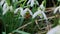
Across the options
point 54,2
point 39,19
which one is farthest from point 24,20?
point 54,2

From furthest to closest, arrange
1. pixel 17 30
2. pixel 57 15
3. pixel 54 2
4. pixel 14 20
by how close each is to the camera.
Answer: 1. pixel 54 2
2. pixel 57 15
3. pixel 14 20
4. pixel 17 30

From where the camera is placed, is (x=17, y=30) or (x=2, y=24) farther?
(x=2, y=24)

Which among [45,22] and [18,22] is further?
[45,22]

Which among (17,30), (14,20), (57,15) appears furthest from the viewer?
(57,15)

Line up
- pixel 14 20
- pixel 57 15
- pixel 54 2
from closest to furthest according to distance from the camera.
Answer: pixel 14 20, pixel 57 15, pixel 54 2

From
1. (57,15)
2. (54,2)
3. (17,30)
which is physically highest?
(54,2)

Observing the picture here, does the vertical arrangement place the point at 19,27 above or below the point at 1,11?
below

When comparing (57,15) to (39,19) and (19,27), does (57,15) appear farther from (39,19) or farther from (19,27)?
(19,27)

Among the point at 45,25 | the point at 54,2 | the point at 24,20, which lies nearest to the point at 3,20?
the point at 24,20

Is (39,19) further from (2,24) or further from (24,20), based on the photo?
(2,24)
